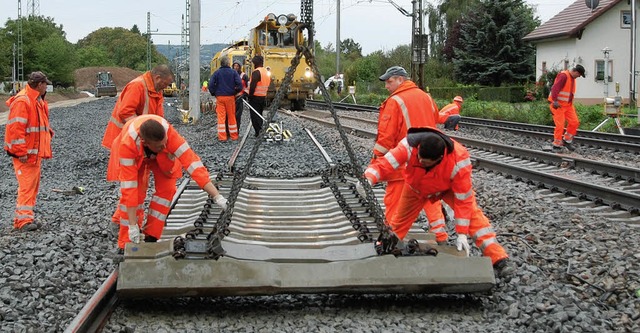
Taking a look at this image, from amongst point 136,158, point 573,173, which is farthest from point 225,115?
point 136,158

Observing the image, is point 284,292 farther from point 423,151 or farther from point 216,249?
point 423,151

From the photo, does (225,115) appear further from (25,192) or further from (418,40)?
(418,40)

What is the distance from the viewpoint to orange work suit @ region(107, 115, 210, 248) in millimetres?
5841

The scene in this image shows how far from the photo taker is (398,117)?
6.74 metres

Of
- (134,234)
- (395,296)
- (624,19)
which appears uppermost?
(624,19)

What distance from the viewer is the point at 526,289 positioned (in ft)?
17.9

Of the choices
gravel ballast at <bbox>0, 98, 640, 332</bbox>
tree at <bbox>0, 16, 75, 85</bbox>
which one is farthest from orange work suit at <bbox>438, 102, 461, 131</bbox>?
tree at <bbox>0, 16, 75, 85</bbox>

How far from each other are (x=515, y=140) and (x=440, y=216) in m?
10.9

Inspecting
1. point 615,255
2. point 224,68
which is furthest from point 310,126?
point 615,255

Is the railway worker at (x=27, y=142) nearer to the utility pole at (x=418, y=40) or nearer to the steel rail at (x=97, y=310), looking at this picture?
the steel rail at (x=97, y=310)

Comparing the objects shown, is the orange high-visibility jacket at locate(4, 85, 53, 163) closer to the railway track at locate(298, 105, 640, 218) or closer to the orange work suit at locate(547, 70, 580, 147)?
the railway track at locate(298, 105, 640, 218)

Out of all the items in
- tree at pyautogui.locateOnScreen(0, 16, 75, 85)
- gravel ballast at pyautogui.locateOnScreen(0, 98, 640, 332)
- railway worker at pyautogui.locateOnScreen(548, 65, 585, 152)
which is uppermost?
tree at pyautogui.locateOnScreen(0, 16, 75, 85)

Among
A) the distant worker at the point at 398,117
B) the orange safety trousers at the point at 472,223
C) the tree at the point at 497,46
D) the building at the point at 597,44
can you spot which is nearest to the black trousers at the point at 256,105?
the distant worker at the point at 398,117

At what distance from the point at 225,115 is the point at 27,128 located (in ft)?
26.1
